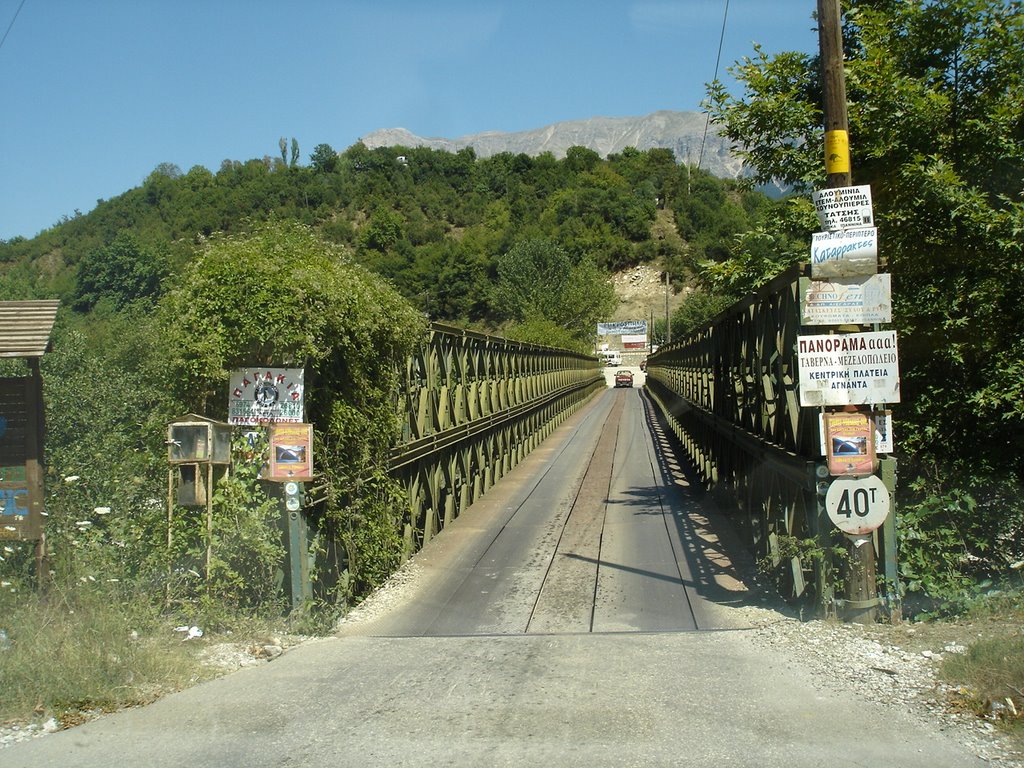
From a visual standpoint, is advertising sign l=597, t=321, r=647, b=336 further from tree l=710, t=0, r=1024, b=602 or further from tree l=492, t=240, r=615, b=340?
tree l=710, t=0, r=1024, b=602

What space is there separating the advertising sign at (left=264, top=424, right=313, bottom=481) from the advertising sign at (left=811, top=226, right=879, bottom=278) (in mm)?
4307

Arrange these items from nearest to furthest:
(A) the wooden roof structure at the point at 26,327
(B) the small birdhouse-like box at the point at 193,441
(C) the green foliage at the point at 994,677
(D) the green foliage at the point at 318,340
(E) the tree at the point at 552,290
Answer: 1. (C) the green foliage at the point at 994,677
2. (A) the wooden roof structure at the point at 26,327
3. (B) the small birdhouse-like box at the point at 193,441
4. (D) the green foliage at the point at 318,340
5. (E) the tree at the point at 552,290

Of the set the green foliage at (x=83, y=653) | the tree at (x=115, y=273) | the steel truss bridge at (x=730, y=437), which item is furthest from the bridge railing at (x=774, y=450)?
the tree at (x=115, y=273)

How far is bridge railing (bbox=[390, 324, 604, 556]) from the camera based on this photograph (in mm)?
11445

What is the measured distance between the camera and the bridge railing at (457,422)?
37.6ft

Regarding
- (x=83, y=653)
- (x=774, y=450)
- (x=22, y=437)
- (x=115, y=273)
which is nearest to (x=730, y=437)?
(x=774, y=450)

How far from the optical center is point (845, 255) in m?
7.27

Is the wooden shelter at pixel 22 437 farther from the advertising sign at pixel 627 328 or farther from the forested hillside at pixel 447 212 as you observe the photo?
the advertising sign at pixel 627 328

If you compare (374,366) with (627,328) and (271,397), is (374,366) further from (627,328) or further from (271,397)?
(627,328)

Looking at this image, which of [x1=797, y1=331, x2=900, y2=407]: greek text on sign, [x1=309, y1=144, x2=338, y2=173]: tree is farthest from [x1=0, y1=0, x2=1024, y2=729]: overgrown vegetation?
[x1=309, y1=144, x2=338, y2=173]: tree

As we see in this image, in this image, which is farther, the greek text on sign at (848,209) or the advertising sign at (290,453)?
the greek text on sign at (848,209)

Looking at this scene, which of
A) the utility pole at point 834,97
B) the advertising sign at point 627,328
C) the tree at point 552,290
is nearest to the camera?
the utility pole at point 834,97

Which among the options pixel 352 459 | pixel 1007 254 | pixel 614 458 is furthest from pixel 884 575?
pixel 614 458

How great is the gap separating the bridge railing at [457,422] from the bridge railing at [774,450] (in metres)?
3.96
